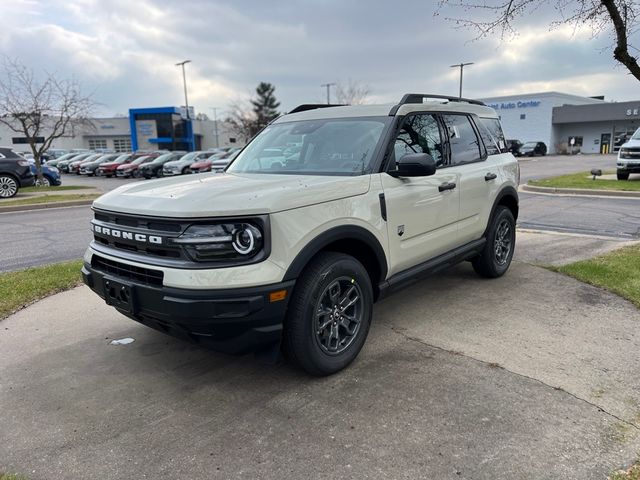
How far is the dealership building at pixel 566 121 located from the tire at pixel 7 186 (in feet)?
171

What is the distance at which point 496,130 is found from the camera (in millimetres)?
5910

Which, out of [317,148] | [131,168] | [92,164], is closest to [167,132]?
[92,164]

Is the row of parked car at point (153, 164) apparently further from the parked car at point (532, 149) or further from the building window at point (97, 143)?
the building window at point (97, 143)

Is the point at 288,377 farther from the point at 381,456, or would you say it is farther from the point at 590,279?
the point at 590,279

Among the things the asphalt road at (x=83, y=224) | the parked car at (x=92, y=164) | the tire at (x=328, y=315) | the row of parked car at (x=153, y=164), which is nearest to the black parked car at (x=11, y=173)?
the asphalt road at (x=83, y=224)

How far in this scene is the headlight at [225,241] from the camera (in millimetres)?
2857

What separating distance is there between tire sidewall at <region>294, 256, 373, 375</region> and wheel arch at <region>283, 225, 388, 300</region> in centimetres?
14

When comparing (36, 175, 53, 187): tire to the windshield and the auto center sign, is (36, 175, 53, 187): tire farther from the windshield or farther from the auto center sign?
the auto center sign

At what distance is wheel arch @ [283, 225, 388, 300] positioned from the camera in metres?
3.06

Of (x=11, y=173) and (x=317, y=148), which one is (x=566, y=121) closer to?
(x=11, y=173)

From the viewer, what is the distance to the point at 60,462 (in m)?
2.62

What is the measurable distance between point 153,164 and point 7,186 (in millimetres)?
12846

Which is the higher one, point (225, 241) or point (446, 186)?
point (446, 186)

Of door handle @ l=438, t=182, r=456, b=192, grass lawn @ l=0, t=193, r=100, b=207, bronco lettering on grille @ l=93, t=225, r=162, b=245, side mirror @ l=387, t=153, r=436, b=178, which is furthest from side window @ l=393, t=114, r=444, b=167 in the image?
grass lawn @ l=0, t=193, r=100, b=207
